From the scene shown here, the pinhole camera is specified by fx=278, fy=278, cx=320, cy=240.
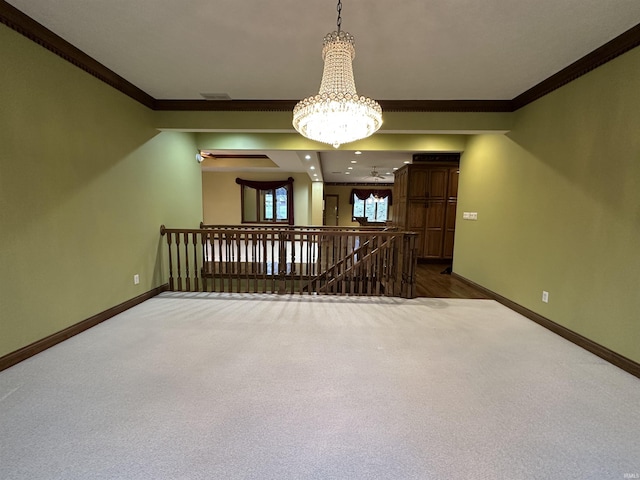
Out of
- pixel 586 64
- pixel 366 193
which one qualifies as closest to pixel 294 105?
pixel 586 64

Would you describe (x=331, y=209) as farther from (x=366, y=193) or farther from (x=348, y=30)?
(x=348, y=30)

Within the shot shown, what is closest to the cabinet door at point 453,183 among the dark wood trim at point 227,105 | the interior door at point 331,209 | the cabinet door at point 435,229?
the cabinet door at point 435,229

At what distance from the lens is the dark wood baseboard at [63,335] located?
213cm

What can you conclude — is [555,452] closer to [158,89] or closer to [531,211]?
[531,211]

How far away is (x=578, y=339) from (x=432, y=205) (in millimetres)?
4192

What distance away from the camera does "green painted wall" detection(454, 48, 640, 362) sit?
2.27 metres

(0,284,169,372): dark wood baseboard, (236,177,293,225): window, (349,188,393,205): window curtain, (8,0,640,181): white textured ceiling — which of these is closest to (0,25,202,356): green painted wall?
(0,284,169,372): dark wood baseboard

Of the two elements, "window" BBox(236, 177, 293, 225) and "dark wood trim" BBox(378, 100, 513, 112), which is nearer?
"dark wood trim" BBox(378, 100, 513, 112)

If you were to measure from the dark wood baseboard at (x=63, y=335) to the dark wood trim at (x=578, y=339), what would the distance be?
4804 millimetres

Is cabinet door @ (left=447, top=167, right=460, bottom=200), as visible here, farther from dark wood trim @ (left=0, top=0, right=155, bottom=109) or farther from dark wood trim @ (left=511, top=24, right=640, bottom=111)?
dark wood trim @ (left=0, top=0, right=155, bottom=109)

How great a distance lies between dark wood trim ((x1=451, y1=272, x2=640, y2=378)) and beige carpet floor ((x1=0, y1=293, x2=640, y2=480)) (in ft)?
0.31

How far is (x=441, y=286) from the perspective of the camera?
4.71 m

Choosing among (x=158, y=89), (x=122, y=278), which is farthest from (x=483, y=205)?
(x=122, y=278)

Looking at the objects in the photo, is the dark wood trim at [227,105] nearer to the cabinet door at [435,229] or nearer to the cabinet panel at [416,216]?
the cabinet panel at [416,216]
